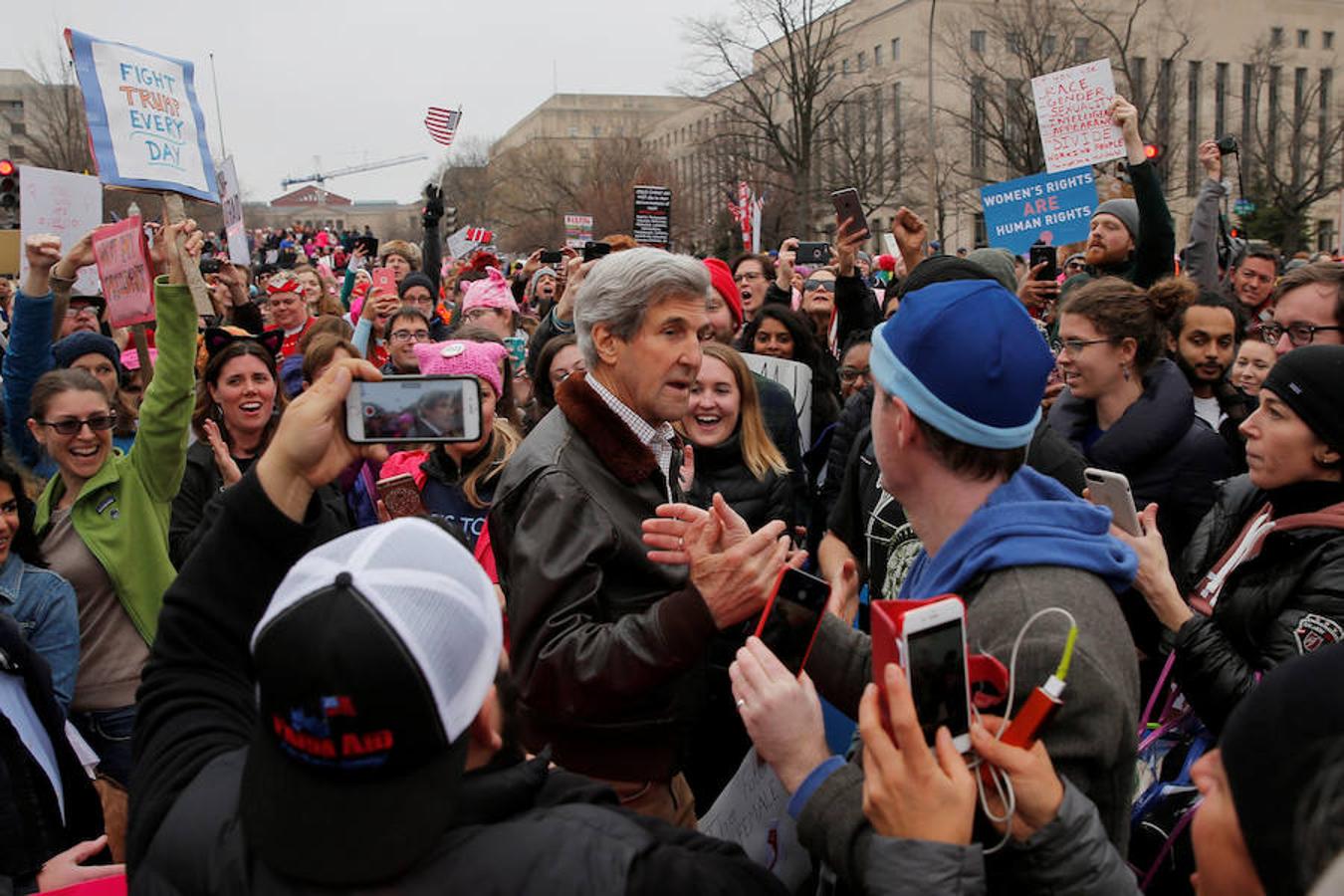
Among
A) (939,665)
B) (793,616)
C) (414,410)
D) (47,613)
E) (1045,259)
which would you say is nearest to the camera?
(939,665)

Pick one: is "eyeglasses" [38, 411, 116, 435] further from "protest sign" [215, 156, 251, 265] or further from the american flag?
the american flag

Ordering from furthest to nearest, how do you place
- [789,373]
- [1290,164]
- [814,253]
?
[1290,164] < [814,253] < [789,373]

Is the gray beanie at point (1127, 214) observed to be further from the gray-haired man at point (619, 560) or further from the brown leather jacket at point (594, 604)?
the brown leather jacket at point (594, 604)

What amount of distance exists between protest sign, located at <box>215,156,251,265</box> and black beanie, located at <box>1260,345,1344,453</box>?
973cm

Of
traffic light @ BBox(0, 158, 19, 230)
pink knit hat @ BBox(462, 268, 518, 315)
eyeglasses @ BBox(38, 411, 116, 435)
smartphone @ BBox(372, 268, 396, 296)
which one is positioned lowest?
eyeglasses @ BBox(38, 411, 116, 435)

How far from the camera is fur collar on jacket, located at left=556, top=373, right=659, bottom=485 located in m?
2.79

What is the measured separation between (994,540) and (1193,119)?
71536mm

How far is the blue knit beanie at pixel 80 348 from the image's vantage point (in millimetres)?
5566

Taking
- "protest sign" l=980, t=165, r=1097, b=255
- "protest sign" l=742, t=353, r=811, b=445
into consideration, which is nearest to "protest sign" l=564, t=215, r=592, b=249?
"protest sign" l=980, t=165, r=1097, b=255

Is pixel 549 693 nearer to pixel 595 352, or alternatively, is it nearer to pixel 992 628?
pixel 595 352

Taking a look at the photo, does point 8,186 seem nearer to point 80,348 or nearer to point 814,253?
point 80,348

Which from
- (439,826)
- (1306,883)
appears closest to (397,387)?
(439,826)

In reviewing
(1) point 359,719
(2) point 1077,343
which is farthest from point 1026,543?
(2) point 1077,343

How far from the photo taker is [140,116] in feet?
20.0
